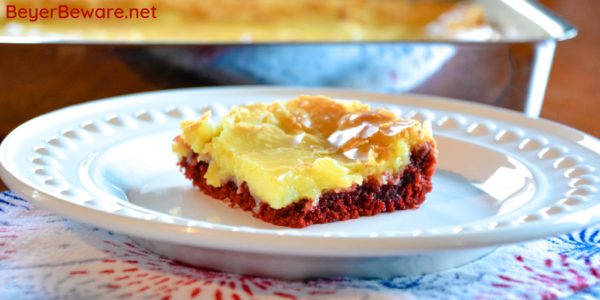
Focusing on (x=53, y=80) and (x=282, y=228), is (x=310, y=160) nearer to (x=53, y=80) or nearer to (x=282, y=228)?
(x=282, y=228)

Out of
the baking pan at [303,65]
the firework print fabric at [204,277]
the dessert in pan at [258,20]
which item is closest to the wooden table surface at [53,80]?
the baking pan at [303,65]

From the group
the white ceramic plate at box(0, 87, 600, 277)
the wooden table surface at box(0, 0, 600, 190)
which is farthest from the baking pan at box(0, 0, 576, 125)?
the white ceramic plate at box(0, 87, 600, 277)

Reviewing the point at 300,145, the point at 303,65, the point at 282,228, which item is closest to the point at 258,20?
the point at 303,65

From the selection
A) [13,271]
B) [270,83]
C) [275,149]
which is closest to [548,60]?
[270,83]

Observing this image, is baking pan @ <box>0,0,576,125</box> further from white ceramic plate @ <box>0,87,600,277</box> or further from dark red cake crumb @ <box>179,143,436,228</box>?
dark red cake crumb @ <box>179,143,436,228</box>

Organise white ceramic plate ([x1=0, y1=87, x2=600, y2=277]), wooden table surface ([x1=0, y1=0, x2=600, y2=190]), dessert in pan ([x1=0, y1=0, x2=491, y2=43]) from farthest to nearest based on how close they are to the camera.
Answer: dessert in pan ([x1=0, y1=0, x2=491, y2=43])
wooden table surface ([x1=0, y1=0, x2=600, y2=190])
white ceramic plate ([x1=0, y1=87, x2=600, y2=277])

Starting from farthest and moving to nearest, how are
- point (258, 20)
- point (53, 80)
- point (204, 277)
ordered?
point (258, 20)
point (53, 80)
point (204, 277)
